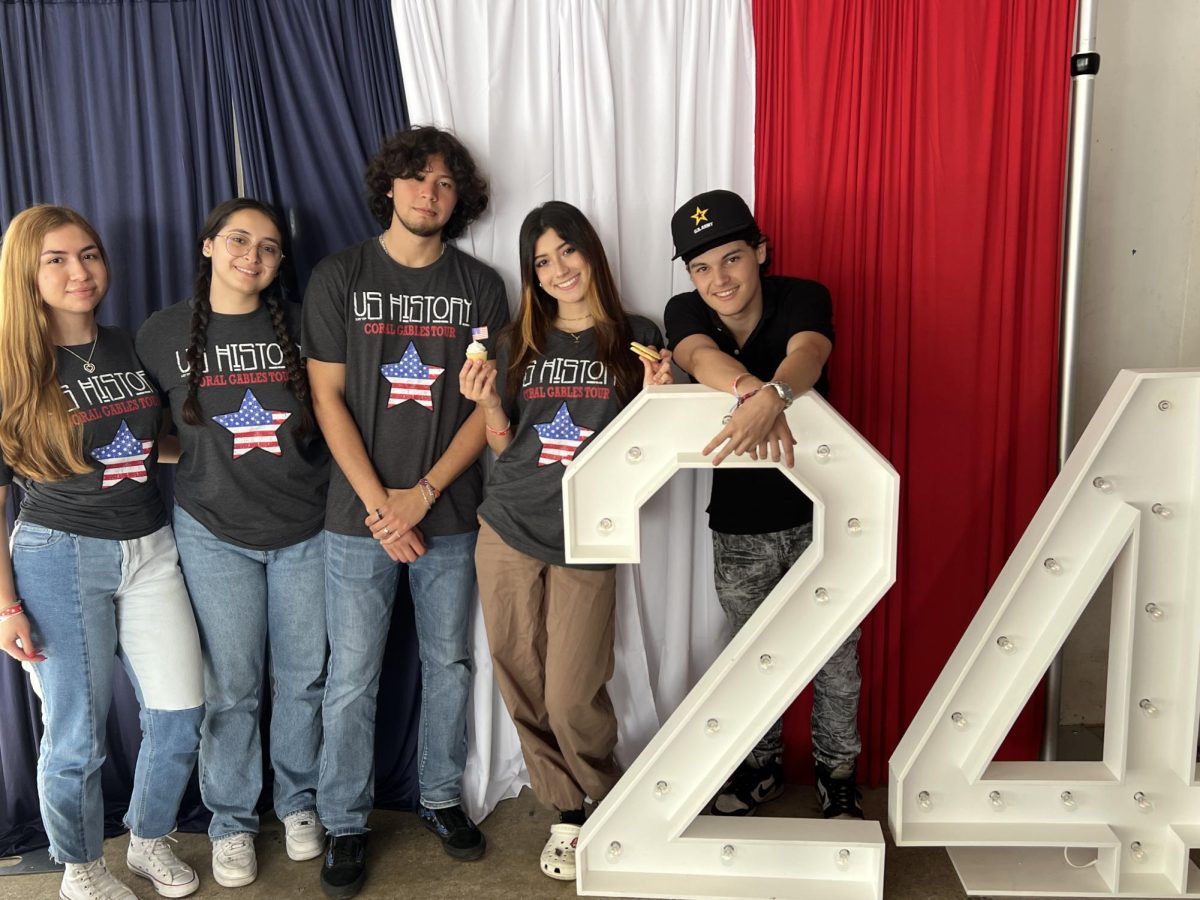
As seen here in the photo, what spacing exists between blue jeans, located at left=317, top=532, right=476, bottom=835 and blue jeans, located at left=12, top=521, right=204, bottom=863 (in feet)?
1.17

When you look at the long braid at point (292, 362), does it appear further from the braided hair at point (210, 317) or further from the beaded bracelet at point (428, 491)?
the beaded bracelet at point (428, 491)

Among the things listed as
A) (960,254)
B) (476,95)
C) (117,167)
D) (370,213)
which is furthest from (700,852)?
(117,167)

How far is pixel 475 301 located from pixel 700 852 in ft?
4.91

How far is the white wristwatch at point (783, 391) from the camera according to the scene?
70.7 inches

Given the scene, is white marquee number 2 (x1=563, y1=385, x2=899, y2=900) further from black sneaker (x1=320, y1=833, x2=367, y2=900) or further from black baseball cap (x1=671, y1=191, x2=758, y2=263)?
black sneaker (x1=320, y1=833, x2=367, y2=900)

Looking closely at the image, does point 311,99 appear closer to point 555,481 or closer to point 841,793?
point 555,481

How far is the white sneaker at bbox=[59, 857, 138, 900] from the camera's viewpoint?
2160 millimetres

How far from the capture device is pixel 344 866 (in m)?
2.24

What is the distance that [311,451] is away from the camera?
91.7 inches

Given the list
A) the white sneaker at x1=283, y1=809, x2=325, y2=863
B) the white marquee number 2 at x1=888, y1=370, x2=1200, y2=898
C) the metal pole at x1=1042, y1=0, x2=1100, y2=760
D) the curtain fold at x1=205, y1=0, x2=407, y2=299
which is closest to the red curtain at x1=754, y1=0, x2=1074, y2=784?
the metal pole at x1=1042, y1=0, x2=1100, y2=760

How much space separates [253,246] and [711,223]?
1.13 m

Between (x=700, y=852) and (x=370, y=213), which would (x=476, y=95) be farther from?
(x=700, y=852)

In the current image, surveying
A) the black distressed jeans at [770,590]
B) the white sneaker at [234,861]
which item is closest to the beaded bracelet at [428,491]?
the black distressed jeans at [770,590]

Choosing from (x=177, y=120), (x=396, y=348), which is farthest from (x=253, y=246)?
(x=177, y=120)
